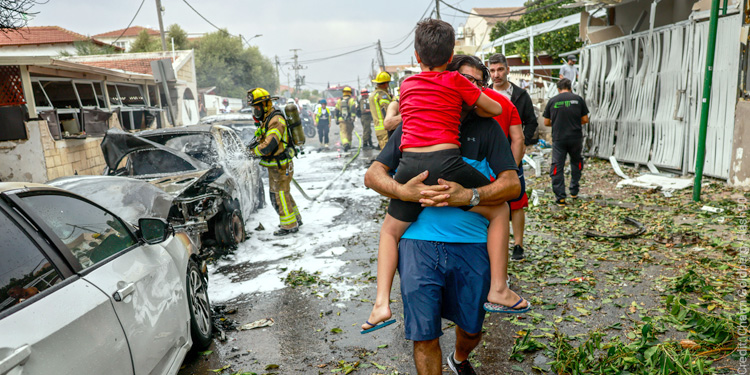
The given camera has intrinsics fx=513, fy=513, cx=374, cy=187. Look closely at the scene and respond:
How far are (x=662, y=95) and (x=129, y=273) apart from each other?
998 cm

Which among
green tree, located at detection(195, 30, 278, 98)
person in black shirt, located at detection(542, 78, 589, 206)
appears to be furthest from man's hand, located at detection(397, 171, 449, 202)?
green tree, located at detection(195, 30, 278, 98)

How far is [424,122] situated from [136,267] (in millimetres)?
1815

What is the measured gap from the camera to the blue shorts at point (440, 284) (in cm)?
253

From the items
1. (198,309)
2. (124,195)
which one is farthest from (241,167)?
(198,309)

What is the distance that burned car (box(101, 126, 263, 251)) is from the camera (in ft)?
19.0

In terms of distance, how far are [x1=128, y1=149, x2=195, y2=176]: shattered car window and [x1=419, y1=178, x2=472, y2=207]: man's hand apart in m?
5.09

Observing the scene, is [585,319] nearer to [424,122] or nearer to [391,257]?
[391,257]

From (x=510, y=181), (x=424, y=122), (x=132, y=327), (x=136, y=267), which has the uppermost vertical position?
(x=424, y=122)

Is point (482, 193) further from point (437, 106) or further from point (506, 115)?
point (506, 115)

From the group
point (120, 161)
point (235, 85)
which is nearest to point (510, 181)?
point (120, 161)

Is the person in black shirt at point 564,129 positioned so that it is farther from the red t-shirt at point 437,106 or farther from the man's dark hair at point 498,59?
the red t-shirt at point 437,106

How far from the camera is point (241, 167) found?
7738 millimetres

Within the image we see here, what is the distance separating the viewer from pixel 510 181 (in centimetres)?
261

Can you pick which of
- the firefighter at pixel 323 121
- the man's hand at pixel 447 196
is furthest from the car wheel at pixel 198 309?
the firefighter at pixel 323 121
